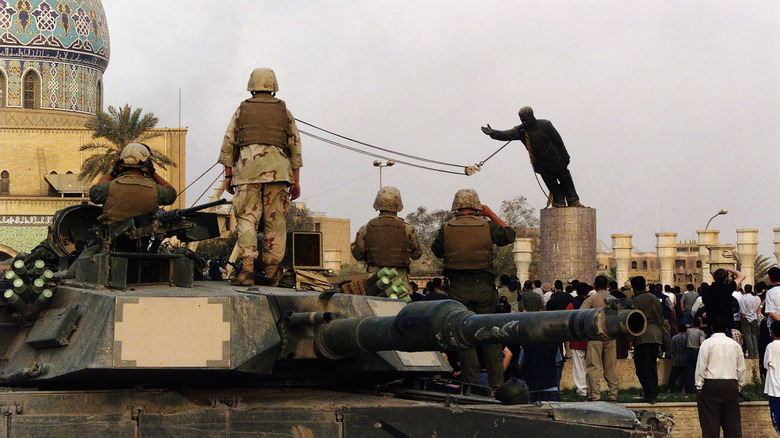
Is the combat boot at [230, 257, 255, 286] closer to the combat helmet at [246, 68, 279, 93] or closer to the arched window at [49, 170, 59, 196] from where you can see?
the combat helmet at [246, 68, 279, 93]

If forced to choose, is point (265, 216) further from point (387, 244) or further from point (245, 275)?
point (387, 244)

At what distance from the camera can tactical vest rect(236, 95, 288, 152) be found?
1113 centimetres

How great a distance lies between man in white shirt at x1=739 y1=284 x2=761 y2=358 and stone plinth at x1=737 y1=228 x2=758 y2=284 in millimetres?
24647

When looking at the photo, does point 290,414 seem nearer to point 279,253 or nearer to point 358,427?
point 358,427

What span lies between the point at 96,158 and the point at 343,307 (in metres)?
55.1

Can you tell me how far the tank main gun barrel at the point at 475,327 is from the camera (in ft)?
23.7

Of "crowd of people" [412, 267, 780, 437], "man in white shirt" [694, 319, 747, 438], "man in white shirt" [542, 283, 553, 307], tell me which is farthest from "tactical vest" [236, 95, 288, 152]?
"man in white shirt" [542, 283, 553, 307]

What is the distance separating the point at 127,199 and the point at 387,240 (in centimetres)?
341

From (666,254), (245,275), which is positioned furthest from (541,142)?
(666,254)

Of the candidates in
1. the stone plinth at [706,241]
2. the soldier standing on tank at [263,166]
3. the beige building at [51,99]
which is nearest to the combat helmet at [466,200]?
the soldier standing on tank at [263,166]

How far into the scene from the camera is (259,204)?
11.2m

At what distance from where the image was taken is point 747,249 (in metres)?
45.2

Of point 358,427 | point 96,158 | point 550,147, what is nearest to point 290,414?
point 358,427

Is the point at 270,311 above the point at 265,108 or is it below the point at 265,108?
below
